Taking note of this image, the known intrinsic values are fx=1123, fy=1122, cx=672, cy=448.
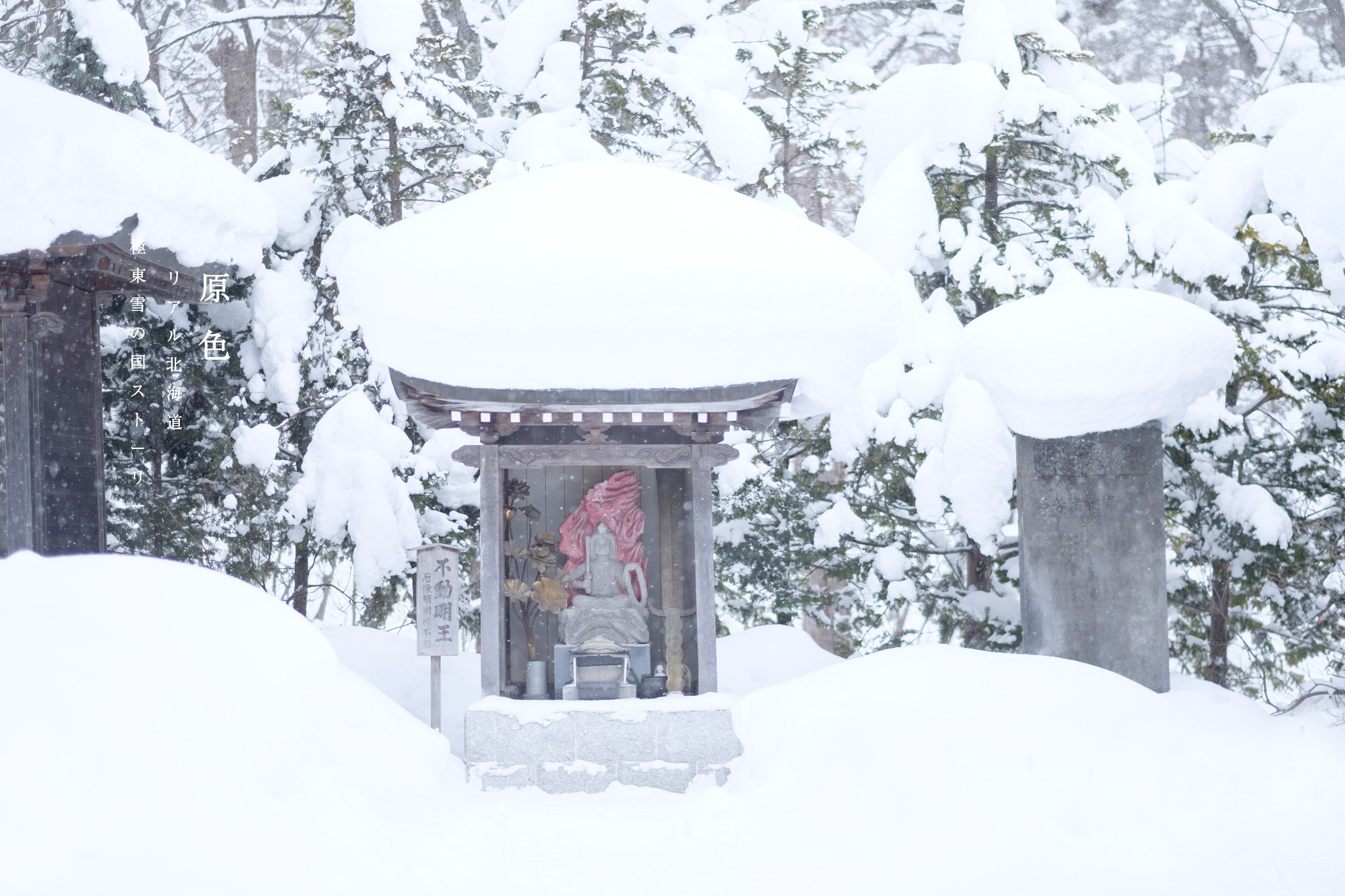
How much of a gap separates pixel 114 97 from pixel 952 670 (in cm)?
889

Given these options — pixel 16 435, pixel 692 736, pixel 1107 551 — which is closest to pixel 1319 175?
pixel 1107 551

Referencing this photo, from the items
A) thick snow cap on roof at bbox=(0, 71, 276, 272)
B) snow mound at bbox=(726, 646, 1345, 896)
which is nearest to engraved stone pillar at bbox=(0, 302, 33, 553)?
thick snow cap on roof at bbox=(0, 71, 276, 272)

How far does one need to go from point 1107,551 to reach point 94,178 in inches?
297

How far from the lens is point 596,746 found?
7332 millimetres

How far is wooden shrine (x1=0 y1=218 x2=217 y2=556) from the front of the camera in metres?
8.02

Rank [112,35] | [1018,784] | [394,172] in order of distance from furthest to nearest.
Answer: [394,172] → [112,35] → [1018,784]

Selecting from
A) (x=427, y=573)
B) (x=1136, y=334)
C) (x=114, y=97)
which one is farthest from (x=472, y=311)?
(x=114, y=97)

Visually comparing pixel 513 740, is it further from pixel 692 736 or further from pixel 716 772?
pixel 716 772

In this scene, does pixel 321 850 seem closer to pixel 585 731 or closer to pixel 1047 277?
pixel 585 731

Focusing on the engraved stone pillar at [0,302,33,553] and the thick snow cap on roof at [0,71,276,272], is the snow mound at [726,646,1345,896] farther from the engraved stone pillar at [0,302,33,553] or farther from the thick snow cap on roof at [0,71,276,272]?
the thick snow cap on roof at [0,71,276,272]

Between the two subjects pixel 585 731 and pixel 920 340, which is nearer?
pixel 585 731

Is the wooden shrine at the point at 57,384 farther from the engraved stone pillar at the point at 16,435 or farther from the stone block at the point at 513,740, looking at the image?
the stone block at the point at 513,740

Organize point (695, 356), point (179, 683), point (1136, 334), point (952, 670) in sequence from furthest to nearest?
point (1136, 334) < point (952, 670) < point (695, 356) < point (179, 683)

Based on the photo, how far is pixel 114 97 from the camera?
1032 centimetres
